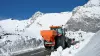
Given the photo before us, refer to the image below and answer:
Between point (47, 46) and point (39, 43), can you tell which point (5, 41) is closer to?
point (47, 46)

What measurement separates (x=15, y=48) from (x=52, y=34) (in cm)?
489

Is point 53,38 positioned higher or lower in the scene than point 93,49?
higher

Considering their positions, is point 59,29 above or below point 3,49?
above

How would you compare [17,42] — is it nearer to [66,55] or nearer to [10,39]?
[10,39]

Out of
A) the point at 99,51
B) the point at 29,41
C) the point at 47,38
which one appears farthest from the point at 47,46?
the point at 99,51

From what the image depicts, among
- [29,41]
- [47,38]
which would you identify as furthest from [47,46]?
[29,41]

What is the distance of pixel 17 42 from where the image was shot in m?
24.1

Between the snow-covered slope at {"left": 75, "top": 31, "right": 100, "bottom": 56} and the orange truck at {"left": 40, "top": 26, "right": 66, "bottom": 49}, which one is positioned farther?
the orange truck at {"left": 40, "top": 26, "right": 66, "bottom": 49}

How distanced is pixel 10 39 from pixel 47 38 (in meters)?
5.32

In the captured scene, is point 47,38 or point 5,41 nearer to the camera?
point 47,38

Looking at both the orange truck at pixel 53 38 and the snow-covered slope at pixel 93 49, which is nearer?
the snow-covered slope at pixel 93 49

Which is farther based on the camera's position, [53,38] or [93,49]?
[53,38]

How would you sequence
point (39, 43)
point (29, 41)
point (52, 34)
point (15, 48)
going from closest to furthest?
point (52, 34) < point (15, 48) < point (29, 41) < point (39, 43)

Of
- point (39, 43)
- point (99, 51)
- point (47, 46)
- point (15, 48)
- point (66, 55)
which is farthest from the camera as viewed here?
point (39, 43)
